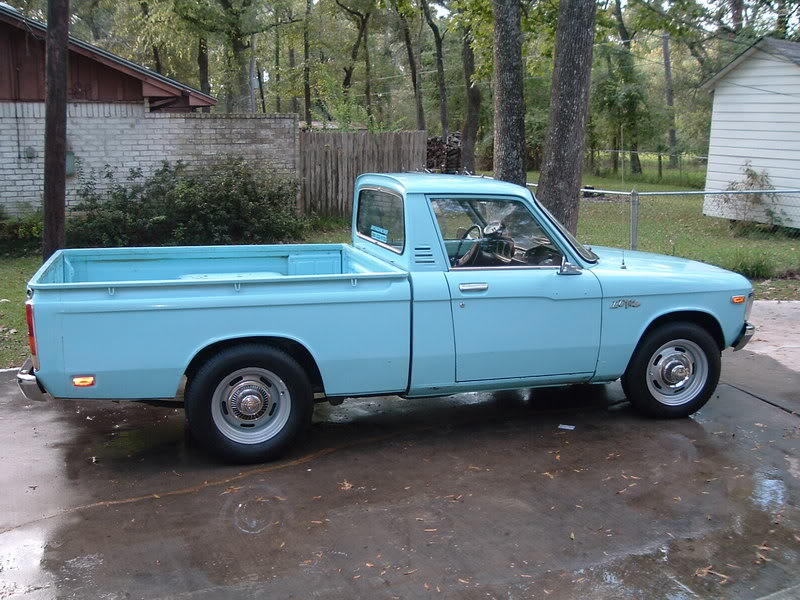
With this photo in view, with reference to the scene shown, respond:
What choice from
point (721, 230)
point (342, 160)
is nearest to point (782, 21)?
point (721, 230)

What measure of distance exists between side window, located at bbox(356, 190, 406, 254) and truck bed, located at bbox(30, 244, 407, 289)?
0.17 meters

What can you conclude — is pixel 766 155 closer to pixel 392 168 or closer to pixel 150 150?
pixel 392 168

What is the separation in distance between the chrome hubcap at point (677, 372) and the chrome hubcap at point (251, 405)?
281 centimetres

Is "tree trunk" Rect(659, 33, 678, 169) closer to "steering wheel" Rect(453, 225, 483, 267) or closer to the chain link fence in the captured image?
the chain link fence

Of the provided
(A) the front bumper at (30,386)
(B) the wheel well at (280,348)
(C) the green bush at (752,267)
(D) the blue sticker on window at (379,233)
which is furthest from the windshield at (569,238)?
(C) the green bush at (752,267)

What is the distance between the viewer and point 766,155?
17312 mm

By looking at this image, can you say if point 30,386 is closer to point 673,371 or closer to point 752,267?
point 673,371

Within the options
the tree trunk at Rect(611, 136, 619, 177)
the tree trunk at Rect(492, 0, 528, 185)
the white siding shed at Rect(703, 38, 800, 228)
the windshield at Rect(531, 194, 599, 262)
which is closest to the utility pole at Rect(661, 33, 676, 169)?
the tree trunk at Rect(611, 136, 619, 177)

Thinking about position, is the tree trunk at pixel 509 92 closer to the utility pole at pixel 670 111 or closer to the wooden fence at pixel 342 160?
the wooden fence at pixel 342 160

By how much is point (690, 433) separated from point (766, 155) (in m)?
13.3

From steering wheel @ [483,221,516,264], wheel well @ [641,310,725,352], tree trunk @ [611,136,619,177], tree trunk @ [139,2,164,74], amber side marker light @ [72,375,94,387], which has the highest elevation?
tree trunk @ [139,2,164,74]

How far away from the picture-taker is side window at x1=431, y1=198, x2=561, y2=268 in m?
5.84

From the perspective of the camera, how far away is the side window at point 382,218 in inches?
229

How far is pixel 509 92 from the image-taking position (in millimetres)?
9695
